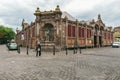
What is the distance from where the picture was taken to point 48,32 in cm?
3709

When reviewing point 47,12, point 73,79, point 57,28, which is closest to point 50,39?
point 57,28

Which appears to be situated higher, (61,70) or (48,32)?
(48,32)

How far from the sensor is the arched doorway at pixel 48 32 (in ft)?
121

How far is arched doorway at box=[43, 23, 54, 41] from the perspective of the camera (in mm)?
36969

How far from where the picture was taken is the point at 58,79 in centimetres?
877

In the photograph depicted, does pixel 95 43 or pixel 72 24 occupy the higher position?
pixel 72 24

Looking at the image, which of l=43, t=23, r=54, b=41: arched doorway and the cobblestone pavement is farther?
l=43, t=23, r=54, b=41: arched doorway

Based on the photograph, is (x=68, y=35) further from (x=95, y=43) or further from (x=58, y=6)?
(x=95, y=43)

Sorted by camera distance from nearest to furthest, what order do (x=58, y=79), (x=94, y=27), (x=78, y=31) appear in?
(x=58, y=79) < (x=78, y=31) < (x=94, y=27)

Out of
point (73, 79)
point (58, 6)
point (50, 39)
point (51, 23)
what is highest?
point (58, 6)

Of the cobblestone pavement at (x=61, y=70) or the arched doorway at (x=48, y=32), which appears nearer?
the cobblestone pavement at (x=61, y=70)

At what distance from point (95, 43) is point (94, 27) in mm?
4390

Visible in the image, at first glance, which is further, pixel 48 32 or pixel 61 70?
pixel 48 32

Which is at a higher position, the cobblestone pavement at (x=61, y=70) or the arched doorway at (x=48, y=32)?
the arched doorway at (x=48, y=32)
